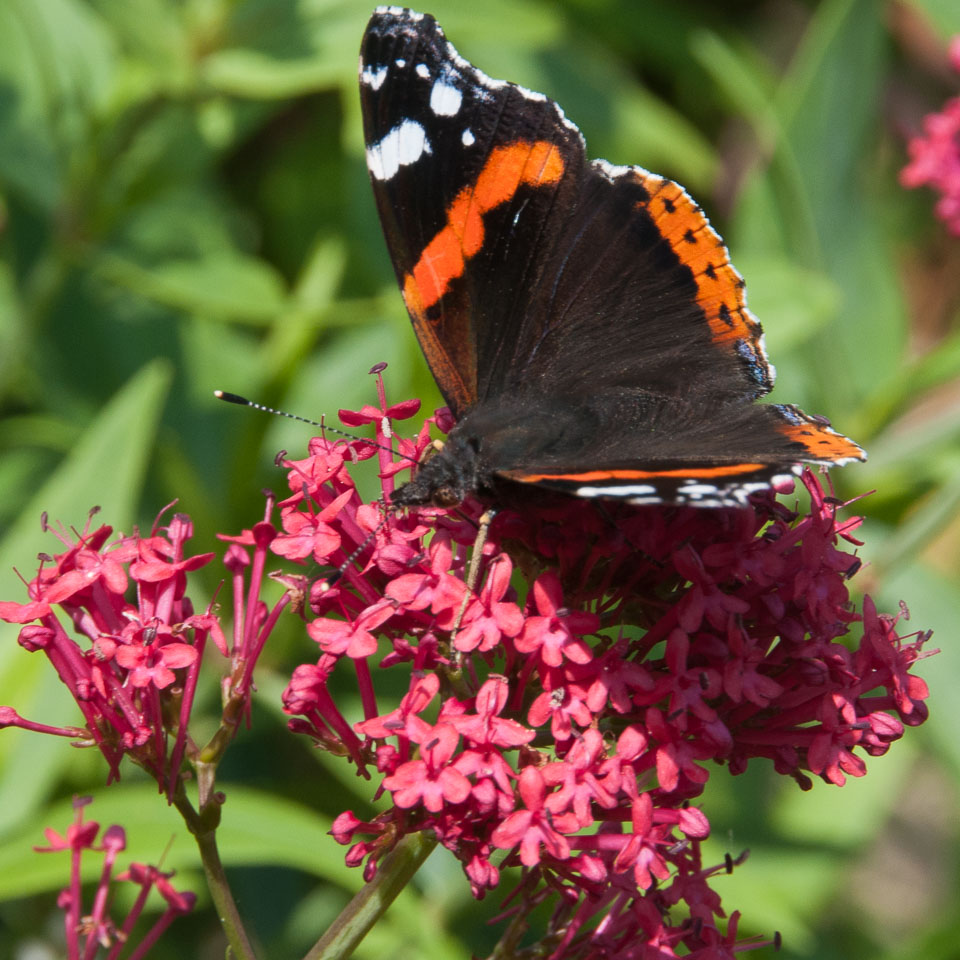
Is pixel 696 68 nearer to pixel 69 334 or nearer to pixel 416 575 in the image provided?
pixel 69 334

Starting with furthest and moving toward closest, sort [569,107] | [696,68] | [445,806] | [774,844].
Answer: [696,68]
[569,107]
[774,844]
[445,806]

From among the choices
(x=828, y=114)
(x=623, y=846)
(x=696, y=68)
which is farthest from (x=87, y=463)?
(x=696, y=68)

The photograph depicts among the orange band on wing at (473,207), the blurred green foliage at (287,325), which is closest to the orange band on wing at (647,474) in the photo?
the orange band on wing at (473,207)

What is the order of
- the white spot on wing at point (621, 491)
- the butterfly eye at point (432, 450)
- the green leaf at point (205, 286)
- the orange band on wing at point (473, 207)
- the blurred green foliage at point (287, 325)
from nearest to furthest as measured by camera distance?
1. the white spot on wing at point (621, 491)
2. the butterfly eye at point (432, 450)
3. the orange band on wing at point (473, 207)
4. the blurred green foliage at point (287, 325)
5. the green leaf at point (205, 286)

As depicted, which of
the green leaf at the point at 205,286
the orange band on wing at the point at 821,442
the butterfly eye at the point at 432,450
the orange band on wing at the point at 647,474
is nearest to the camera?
the orange band on wing at the point at 647,474

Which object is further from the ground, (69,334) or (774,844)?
(69,334)

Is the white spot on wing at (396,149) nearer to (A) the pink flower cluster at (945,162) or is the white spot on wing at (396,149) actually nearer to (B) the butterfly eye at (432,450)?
(B) the butterfly eye at (432,450)

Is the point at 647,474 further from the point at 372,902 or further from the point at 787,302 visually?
the point at 787,302

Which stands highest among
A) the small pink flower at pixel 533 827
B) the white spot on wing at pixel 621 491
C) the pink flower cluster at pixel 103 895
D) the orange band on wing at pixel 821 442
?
the orange band on wing at pixel 821 442
